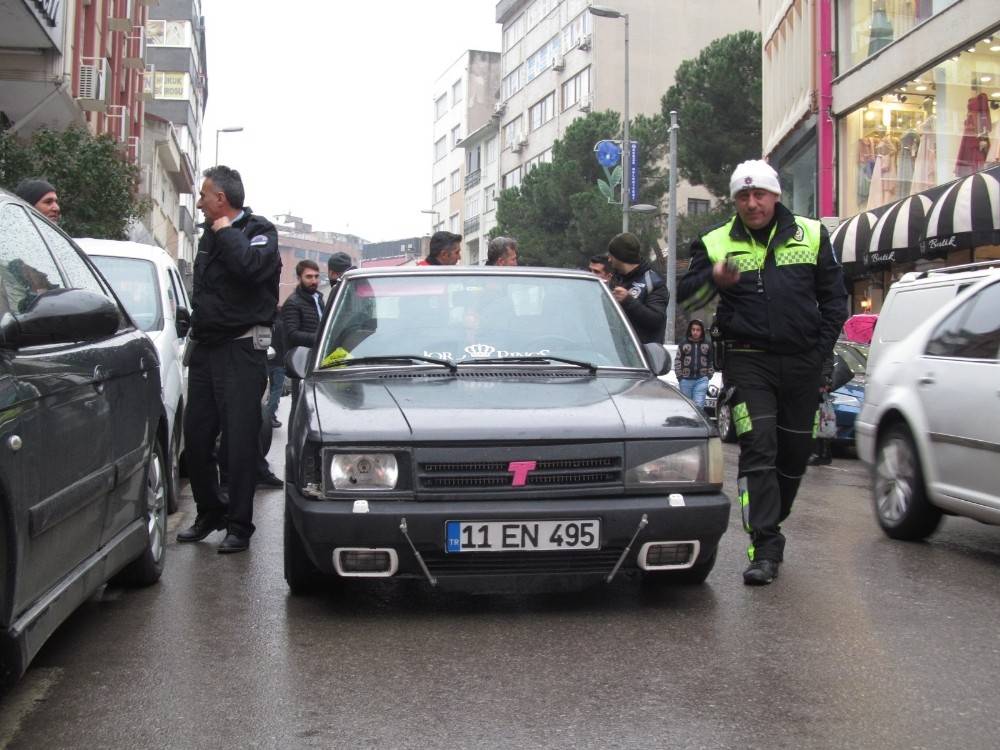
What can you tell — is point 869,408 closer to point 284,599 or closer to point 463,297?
point 463,297

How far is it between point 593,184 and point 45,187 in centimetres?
5049

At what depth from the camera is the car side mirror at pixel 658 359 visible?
20.1 ft

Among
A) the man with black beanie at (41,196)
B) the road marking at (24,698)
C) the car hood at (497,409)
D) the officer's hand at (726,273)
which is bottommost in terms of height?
the road marking at (24,698)

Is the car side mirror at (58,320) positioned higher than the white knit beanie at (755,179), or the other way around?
the white knit beanie at (755,179)

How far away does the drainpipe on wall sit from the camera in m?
31.5

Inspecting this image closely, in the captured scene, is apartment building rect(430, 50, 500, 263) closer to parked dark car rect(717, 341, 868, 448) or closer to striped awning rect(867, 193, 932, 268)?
striped awning rect(867, 193, 932, 268)

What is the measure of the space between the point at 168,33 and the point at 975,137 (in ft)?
222

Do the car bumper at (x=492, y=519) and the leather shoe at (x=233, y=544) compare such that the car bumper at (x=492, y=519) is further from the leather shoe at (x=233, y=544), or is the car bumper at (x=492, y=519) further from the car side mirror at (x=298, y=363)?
the leather shoe at (x=233, y=544)

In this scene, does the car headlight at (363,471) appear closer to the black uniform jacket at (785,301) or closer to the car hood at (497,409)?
the car hood at (497,409)

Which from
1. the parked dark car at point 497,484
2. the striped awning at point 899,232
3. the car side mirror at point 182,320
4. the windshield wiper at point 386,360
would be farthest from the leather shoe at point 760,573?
the striped awning at point 899,232

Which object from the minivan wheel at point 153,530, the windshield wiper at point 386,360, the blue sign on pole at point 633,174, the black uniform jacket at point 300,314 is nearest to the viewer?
the minivan wheel at point 153,530

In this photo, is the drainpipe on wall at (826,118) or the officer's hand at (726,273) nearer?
the officer's hand at (726,273)

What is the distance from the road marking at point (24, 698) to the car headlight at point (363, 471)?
1.18m

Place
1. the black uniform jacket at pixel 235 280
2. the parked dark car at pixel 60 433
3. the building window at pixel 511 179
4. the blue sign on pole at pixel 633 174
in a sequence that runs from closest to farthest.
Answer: the parked dark car at pixel 60 433 → the black uniform jacket at pixel 235 280 → the blue sign on pole at pixel 633 174 → the building window at pixel 511 179
